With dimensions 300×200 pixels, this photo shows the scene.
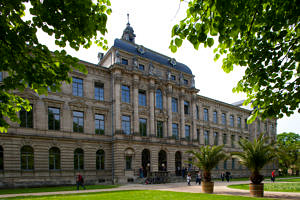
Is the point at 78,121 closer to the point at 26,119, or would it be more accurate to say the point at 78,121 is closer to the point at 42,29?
the point at 26,119

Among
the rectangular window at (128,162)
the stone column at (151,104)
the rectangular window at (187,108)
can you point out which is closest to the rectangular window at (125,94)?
the stone column at (151,104)

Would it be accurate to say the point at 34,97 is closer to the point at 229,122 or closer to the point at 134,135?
the point at 134,135

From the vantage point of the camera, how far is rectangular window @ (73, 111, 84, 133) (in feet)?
111

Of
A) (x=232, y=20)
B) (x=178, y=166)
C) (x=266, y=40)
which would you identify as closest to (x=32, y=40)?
(x=232, y=20)

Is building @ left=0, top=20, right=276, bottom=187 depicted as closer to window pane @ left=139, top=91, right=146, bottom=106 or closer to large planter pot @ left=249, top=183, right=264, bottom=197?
window pane @ left=139, top=91, right=146, bottom=106

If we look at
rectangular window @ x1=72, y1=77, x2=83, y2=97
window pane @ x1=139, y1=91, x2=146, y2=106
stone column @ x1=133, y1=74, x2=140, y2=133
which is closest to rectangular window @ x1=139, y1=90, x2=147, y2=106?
window pane @ x1=139, y1=91, x2=146, y2=106

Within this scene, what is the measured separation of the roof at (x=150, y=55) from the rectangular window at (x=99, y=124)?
10758 mm

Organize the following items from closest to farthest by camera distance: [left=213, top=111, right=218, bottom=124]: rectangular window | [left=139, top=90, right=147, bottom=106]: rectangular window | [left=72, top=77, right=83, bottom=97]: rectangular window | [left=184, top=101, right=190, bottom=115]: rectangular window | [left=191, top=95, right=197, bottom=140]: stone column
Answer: [left=72, top=77, right=83, bottom=97]: rectangular window
[left=139, top=90, right=147, bottom=106]: rectangular window
[left=191, top=95, right=197, bottom=140]: stone column
[left=184, top=101, right=190, bottom=115]: rectangular window
[left=213, top=111, right=218, bottom=124]: rectangular window

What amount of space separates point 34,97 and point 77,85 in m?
5.90

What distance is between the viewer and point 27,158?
29.0 meters

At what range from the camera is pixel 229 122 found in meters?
58.7

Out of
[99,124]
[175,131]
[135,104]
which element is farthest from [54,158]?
[175,131]

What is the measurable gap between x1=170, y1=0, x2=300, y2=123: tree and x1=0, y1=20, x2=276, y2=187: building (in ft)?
85.8

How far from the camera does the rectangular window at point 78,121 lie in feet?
111
